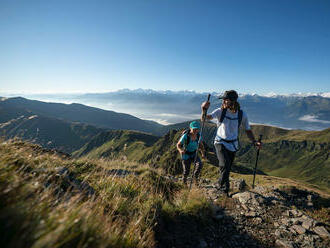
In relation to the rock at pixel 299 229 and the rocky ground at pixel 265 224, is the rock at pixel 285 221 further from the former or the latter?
the rock at pixel 299 229

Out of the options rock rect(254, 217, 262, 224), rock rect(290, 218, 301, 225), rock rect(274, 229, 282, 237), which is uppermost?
rock rect(274, 229, 282, 237)

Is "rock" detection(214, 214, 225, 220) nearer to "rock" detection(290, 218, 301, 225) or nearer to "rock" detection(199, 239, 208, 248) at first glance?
"rock" detection(199, 239, 208, 248)

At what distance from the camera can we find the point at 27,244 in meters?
1.66

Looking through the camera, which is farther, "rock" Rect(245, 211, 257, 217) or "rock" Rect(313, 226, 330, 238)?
"rock" Rect(245, 211, 257, 217)

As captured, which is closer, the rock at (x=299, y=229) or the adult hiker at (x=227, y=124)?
the rock at (x=299, y=229)

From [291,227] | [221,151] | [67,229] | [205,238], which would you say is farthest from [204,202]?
[67,229]

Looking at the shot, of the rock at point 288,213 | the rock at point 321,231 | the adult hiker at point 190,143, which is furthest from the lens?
the adult hiker at point 190,143

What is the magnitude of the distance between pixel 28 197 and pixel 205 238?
384 centimetres


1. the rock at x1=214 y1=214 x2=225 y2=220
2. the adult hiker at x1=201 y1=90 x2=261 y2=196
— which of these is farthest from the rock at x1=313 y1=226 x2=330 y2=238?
the adult hiker at x1=201 y1=90 x2=261 y2=196

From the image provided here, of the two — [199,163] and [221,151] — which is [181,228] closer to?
[221,151]

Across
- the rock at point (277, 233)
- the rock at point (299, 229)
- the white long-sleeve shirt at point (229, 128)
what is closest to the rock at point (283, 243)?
the rock at point (277, 233)

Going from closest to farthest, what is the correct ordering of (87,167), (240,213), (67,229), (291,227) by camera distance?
(67,229)
(291,227)
(240,213)
(87,167)

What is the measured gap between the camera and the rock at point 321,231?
17.2 ft

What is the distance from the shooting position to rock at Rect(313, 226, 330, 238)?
5.23 meters
